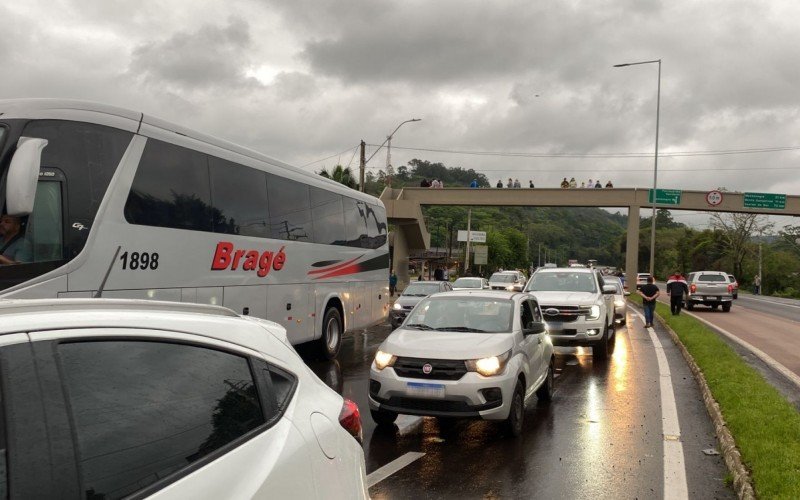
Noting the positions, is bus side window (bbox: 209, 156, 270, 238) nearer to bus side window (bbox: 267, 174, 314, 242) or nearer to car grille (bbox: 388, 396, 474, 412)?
bus side window (bbox: 267, 174, 314, 242)

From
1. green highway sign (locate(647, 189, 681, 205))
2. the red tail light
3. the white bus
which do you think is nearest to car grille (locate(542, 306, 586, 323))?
the white bus

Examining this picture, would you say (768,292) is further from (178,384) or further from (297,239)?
(178,384)

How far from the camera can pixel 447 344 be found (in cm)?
742

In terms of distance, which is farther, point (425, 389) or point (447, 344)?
point (447, 344)

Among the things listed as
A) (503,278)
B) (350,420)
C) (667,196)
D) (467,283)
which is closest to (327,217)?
(350,420)

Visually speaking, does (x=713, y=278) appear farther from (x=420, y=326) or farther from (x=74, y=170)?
(x=74, y=170)

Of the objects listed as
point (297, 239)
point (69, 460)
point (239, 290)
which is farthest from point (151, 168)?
point (69, 460)

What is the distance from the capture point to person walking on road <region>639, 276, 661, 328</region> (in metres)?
20.0

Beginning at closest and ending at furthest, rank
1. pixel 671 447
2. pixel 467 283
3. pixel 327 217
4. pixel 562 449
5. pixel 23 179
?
pixel 23 179
pixel 562 449
pixel 671 447
pixel 327 217
pixel 467 283

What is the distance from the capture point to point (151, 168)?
26.2 ft

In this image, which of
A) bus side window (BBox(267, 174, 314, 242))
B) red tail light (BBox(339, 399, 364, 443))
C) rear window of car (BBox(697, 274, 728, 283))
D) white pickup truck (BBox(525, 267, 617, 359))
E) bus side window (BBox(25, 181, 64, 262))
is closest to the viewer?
red tail light (BBox(339, 399, 364, 443))

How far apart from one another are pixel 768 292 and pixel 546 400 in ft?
272

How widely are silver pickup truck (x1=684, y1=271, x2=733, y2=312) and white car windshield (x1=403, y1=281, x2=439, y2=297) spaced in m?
15.0

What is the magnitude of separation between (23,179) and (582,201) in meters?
39.1
